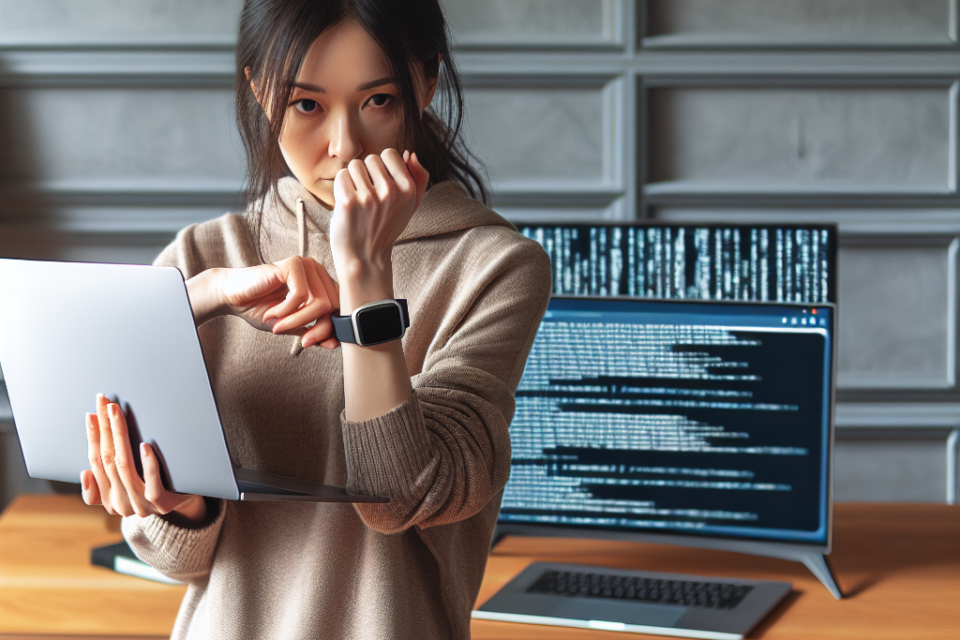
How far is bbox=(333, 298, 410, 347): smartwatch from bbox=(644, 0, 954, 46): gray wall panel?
55.5 inches

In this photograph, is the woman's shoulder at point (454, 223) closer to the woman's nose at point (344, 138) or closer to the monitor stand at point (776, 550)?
the woman's nose at point (344, 138)

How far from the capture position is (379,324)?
0.55m

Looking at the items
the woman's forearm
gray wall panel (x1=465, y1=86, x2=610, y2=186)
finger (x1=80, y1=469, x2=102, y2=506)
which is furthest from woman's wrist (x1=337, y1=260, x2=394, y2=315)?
gray wall panel (x1=465, y1=86, x2=610, y2=186)

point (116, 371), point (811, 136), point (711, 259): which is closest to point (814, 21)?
point (811, 136)

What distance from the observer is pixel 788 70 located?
5.96 ft

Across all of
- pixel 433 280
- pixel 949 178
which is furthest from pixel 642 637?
pixel 949 178

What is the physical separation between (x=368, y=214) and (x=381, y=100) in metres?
0.14

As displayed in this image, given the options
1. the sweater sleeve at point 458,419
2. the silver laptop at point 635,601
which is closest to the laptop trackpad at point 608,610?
the silver laptop at point 635,601

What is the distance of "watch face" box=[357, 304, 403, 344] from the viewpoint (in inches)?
21.7

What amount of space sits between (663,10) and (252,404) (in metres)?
1.40

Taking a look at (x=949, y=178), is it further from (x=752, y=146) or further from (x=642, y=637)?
(x=642, y=637)

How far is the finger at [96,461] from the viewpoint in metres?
0.58

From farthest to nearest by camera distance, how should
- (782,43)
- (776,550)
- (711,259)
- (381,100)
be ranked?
(782,43)
(711,259)
(776,550)
(381,100)

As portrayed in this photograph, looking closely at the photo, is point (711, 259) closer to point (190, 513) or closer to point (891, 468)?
point (190, 513)
